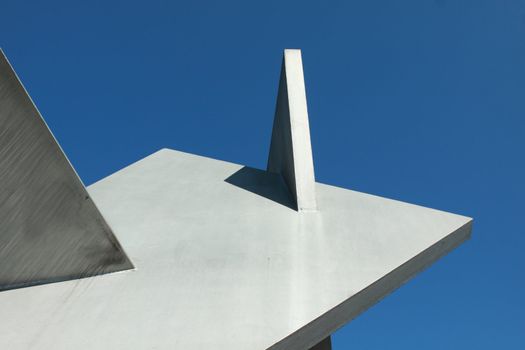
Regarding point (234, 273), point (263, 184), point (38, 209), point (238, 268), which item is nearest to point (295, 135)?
point (263, 184)

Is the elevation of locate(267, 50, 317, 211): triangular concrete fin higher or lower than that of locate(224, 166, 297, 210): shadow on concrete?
higher

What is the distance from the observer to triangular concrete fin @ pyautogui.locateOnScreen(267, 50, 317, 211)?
9016 mm

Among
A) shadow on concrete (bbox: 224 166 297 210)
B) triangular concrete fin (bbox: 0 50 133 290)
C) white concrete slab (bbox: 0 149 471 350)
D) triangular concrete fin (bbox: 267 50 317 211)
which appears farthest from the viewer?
shadow on concrete (bbox: 224 166 297 210)

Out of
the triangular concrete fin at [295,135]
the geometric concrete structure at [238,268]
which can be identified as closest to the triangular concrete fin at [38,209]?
the geometric concrete structure at [238,268]

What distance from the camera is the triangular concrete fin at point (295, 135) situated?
9.02 meters

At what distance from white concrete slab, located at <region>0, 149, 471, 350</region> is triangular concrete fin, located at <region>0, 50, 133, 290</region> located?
0.28 meters

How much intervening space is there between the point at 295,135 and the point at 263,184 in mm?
1647

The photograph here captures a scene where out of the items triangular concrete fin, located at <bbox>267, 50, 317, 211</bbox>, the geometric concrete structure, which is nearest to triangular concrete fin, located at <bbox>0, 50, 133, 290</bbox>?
the geometric concrete structure

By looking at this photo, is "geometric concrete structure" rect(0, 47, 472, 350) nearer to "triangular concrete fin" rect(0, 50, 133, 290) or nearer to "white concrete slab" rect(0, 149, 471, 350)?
"white concrete slab" rect(0, 149, 471, 350)

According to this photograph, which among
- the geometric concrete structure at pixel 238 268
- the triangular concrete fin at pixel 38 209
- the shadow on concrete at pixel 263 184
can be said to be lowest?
the shadow on concrete at pixel 263 184

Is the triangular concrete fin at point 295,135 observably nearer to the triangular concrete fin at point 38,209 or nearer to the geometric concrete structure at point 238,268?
the geometric concrete structure at point 238,268

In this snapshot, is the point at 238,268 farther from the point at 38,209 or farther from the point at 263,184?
the point at 263,184

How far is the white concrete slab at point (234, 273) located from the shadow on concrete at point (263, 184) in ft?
0.24

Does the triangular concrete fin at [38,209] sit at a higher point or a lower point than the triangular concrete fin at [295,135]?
higher
